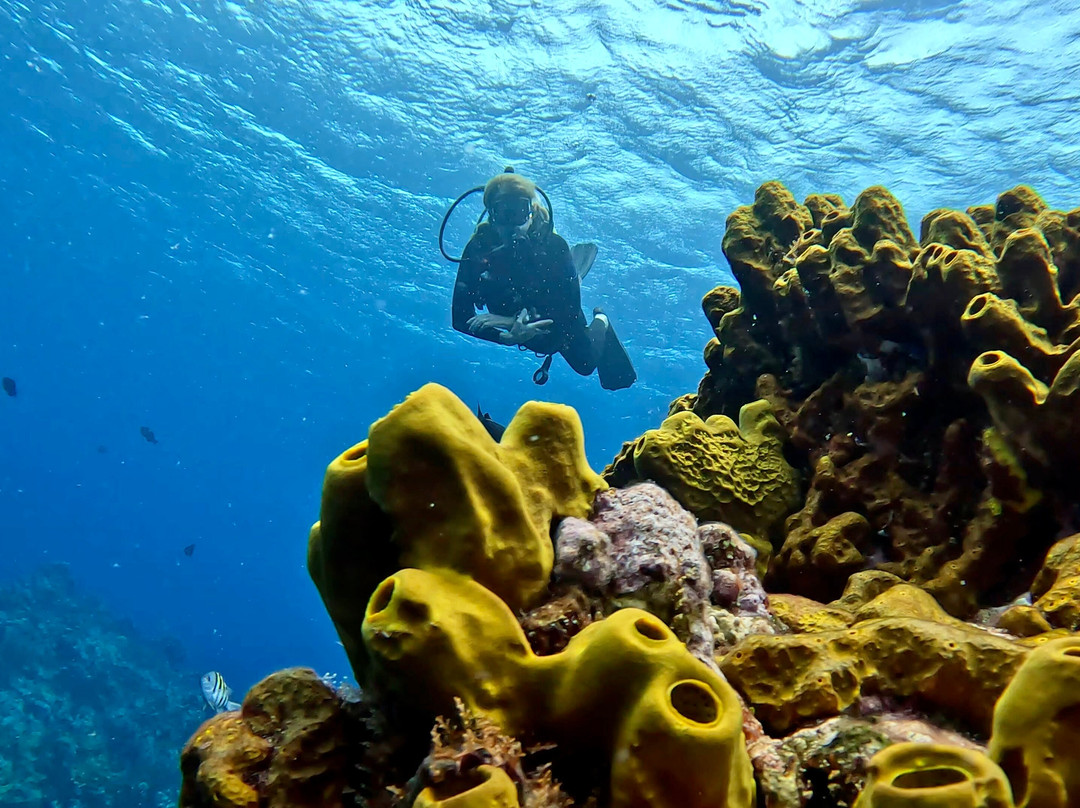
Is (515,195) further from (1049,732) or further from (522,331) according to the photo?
(1049,732)

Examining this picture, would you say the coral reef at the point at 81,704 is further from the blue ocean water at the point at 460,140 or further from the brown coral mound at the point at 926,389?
the brown coral mound at the point at 926,389

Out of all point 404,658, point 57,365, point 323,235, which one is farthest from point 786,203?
point 57,365

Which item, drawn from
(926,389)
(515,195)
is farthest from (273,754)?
(515,195)

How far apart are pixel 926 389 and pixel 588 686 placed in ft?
9.20

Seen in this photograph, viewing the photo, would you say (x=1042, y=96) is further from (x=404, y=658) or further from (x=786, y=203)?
(x=404, y=658)

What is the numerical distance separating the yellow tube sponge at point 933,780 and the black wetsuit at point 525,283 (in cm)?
797

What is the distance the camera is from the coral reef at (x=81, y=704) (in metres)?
16.2

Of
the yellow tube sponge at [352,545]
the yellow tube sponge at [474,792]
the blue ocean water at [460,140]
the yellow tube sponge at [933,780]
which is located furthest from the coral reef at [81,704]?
the yellow tube sponge at [933,780]

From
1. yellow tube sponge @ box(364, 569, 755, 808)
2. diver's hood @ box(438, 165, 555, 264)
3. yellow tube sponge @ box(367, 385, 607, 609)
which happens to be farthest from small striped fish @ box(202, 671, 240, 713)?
yellow tube sponge @ box(364, 569, 755, 808)

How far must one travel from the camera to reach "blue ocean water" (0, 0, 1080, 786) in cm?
1523

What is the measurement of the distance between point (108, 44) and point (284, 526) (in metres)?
122

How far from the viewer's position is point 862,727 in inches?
68.5

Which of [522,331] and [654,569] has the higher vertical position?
[654,569]

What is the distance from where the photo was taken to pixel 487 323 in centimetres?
831
